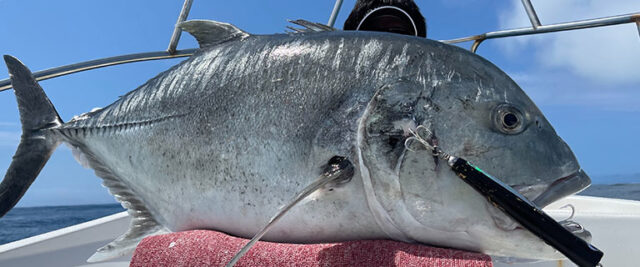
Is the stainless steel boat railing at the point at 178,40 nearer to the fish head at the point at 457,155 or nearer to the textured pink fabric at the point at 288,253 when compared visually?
the textured pink fabric at the point at 288,253

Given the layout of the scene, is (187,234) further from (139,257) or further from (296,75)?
(296,75)

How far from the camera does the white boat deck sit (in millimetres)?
2049

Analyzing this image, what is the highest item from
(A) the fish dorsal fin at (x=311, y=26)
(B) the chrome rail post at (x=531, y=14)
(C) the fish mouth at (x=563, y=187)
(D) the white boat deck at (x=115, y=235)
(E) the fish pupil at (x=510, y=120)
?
(B) the chrome rail post at (x=531, y=14)

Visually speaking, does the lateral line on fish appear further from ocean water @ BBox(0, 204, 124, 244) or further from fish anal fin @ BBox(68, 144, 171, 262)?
ocean water @ BBox(0, 204, 124, 244)

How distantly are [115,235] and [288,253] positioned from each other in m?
2.17

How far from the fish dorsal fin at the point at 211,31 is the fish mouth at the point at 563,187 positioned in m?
1.13

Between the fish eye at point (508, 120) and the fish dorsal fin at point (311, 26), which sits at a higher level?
the fish dorsal fin at point (311, 26)

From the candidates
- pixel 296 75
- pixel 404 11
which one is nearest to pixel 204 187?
pixel 296 75

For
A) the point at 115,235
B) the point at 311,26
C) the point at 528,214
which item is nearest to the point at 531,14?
the point at 311,26

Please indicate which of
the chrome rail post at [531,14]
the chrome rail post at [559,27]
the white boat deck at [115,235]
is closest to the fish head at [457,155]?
the white boat deck at [115,235]

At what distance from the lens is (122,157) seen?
5.04ft

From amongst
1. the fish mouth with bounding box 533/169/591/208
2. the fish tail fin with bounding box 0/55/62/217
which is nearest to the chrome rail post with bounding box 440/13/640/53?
the fish mouth with bounding box 533/169/591/208

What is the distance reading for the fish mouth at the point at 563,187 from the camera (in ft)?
2.94

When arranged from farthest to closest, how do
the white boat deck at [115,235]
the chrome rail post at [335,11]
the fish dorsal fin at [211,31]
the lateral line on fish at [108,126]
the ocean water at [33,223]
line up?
the ocean water at [33,223]
the chrome rail post at [335,11]
the white boat deck at [115,235]
the fish dorsal fin at [211,31]
the lateral line on fish at [108,126]
